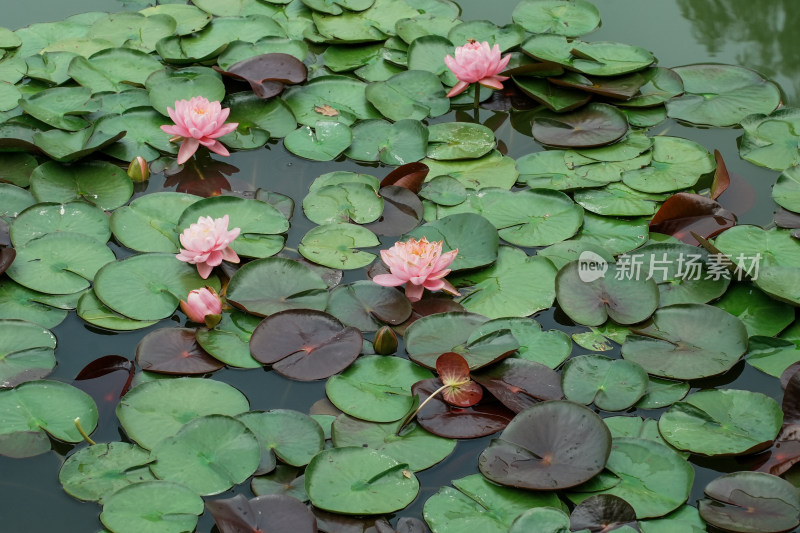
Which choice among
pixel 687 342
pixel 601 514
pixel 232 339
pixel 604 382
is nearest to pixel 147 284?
pixel 232 339

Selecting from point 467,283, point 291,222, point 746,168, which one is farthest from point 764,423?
point 291,222

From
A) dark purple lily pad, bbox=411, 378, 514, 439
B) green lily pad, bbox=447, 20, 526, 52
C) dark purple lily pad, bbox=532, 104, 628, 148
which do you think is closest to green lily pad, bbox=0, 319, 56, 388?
dark purple lily pad, bbox=411, 378, 514, 439

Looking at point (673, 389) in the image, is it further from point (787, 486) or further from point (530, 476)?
point (530, 476)

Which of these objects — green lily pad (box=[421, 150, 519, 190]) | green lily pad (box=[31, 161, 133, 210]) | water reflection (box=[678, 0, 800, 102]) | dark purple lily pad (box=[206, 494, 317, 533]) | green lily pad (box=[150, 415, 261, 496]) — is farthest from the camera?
water reflection (box=[678, 0, 800, 102])

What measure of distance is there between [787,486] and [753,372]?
0.55m

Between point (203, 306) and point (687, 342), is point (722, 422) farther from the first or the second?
point (203, 306)

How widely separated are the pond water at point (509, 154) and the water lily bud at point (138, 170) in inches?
2.1

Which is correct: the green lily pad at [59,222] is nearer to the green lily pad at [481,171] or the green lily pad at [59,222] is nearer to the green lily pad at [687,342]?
the green lily pad at [481,171]

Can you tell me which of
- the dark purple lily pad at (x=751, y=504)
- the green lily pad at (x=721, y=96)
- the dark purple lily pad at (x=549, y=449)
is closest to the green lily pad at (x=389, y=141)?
the green lily pad at (x=721, y=96)

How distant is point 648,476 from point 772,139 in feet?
7.03

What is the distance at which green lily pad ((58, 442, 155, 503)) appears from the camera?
2.45m

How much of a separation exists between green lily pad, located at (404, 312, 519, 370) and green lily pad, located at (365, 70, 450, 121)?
145 centimetres

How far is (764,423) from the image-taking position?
262cm

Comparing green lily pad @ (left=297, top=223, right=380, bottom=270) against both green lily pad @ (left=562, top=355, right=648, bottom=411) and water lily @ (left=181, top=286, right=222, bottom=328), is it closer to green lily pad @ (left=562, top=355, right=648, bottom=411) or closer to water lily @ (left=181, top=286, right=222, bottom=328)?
water lily @ (left=181, top=286, right=222, bottom=328)
